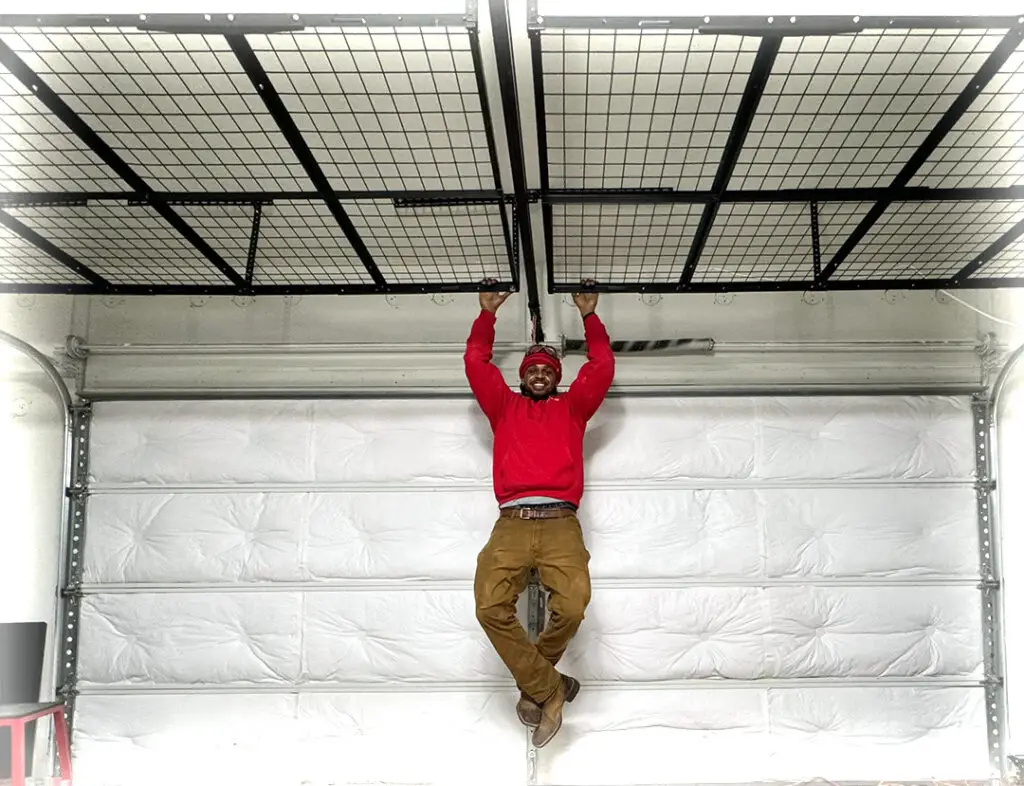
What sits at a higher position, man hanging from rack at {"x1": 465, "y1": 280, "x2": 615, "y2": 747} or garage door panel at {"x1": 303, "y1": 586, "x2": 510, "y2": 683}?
man hanging from rack at {"x1": 465, "y1": 280, "x2": 615, "y2": 747}

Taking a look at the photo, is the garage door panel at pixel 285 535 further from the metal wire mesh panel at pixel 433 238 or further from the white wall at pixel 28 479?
the metal wire mesh panel at pixel 433 238

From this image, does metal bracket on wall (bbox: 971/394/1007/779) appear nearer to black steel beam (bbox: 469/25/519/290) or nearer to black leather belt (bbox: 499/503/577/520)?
black leather belt (bbox: 499/503/577/520)

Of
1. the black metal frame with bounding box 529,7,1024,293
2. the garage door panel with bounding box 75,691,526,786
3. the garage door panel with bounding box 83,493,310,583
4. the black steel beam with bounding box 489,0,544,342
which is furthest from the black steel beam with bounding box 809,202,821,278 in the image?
the garage door panel with bounding box 83,493,310,583

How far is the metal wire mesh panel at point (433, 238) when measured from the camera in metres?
3.72

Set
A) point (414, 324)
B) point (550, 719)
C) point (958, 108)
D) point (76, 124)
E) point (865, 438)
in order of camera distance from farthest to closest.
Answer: point (414, 324)
point (865, 438)
point (550, 719)
point (76, 124)
point (958, 108)

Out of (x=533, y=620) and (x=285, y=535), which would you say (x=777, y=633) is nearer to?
(x=533, y=620)

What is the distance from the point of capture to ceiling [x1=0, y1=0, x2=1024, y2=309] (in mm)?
2553

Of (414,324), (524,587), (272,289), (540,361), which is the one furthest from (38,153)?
(524,587)

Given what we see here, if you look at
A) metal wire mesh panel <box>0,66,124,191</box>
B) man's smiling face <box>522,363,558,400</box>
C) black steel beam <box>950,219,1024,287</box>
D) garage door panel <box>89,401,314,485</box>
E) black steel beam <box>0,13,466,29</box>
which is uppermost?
black steel beam <box>0,13,466,29</box>

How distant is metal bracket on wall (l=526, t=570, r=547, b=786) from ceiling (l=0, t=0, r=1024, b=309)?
141cm

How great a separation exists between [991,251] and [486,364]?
2.25 meters

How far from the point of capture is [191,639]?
424 cm

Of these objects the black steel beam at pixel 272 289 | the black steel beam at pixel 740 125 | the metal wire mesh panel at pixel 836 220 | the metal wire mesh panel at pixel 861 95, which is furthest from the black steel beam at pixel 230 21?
the metal wire mesh panel at pixel 836 220

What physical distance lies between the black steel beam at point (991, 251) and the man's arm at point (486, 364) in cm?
208
